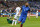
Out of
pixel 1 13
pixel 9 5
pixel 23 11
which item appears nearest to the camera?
pixel 23 11

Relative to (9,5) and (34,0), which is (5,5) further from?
(34,0)

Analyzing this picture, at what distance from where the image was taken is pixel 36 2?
31.8 metres

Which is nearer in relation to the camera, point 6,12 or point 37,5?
point 6,12

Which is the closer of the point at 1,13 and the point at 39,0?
the point at 1,13

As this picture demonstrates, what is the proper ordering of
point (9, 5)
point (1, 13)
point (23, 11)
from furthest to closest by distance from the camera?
point (9, 5) → point (1, 13) → point (23, 11)

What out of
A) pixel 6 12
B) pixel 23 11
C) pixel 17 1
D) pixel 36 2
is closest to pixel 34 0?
pixel 36 2

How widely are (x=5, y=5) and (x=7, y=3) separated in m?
0.95

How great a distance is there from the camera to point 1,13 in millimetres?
23141

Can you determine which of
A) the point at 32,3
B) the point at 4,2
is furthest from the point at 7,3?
the point at 32,3

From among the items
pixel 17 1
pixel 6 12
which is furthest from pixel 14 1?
pixel 6 12

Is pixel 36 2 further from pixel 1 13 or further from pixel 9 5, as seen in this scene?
pixel 1 13

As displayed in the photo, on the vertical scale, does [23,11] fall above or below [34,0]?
below

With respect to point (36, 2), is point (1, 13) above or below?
below

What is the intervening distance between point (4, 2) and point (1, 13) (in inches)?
333
